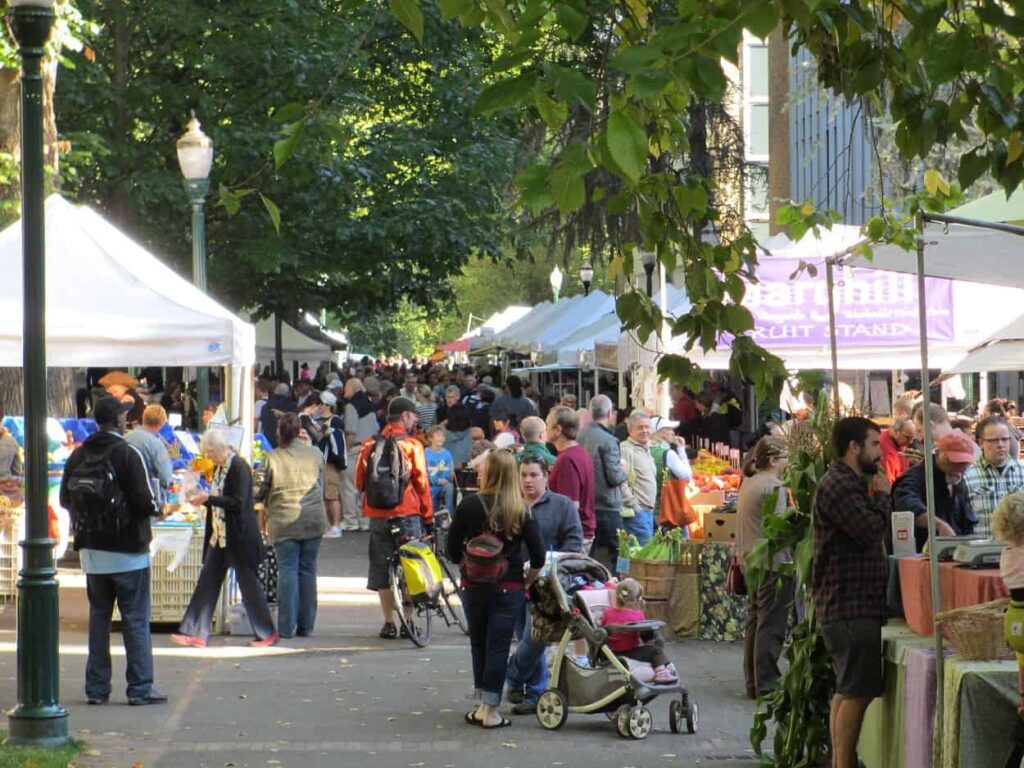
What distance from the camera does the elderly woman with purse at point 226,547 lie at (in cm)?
1327

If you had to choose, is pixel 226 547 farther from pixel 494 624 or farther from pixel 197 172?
pixel 197 172

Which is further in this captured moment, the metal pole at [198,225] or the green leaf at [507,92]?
the metal pole at [198,225]

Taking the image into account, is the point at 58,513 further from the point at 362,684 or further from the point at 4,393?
the point at 362,684

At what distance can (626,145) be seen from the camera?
367 cm

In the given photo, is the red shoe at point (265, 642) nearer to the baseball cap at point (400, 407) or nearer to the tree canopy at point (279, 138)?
the baseball cap at point (400, 407)

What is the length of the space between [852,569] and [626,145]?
466 centimetres

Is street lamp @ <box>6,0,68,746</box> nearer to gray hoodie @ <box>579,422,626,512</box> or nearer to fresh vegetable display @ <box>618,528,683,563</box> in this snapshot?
fresh vegetable display @ <box>618,528,683,563</box>

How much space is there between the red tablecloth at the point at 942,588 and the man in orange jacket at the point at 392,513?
20.9 ft

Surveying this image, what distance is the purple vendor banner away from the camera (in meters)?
15.5

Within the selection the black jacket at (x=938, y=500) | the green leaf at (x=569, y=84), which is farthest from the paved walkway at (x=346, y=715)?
the green leaf at (x=569, y=84)

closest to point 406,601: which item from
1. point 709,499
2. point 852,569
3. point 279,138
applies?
point 709,499

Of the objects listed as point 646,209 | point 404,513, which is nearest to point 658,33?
point 646,209

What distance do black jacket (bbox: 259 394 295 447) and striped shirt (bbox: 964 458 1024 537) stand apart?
12.7 metres

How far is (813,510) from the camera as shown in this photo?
26.4 feet
